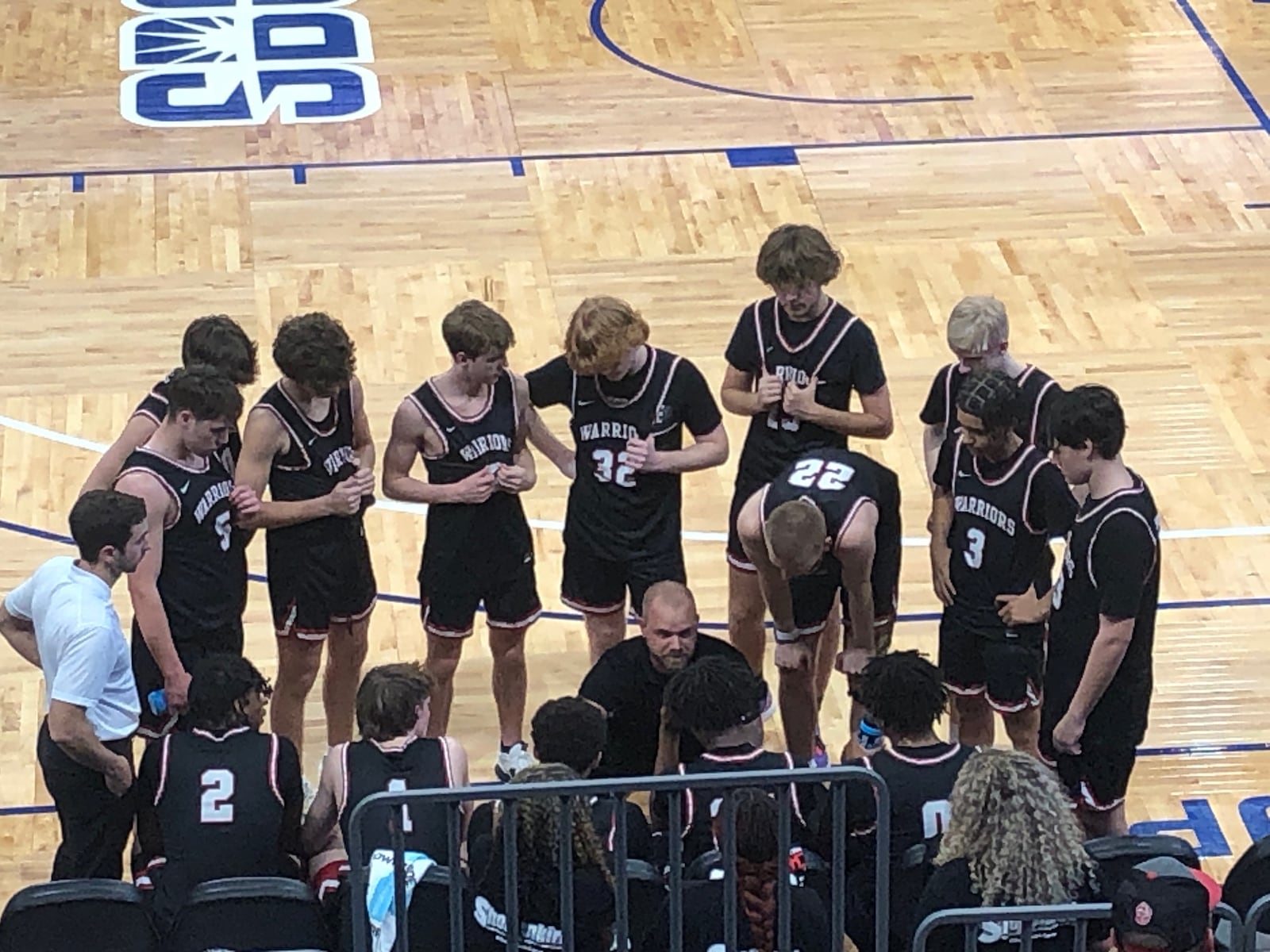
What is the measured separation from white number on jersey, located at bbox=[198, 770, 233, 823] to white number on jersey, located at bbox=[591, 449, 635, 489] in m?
1.93

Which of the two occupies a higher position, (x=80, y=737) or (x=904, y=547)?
(x=904, y=547)

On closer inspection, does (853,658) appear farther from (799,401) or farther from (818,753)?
(799,401)

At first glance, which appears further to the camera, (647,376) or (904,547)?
(904,547)

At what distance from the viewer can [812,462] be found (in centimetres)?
668

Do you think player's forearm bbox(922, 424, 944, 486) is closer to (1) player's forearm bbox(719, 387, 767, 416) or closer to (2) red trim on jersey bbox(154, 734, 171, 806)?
(1) player's forearm bbox(719, 387, 767, 416)

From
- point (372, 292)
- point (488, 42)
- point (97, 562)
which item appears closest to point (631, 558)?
point (97, 562)

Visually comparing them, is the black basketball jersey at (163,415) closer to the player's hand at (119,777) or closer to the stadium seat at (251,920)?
the player's hand at (119,777)

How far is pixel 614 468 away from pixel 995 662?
1438 mm

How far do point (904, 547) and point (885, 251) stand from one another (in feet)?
9.32

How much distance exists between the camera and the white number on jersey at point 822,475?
6.54 meters

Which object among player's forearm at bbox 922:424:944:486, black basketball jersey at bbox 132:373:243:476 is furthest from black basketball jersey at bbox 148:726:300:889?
player's forearm at bbox 922:424:944:486

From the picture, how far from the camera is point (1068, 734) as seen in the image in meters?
6.25

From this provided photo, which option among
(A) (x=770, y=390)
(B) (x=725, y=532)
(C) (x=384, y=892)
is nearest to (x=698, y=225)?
(B) (x=725, y=532)

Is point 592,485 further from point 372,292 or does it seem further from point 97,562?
point 372,292
